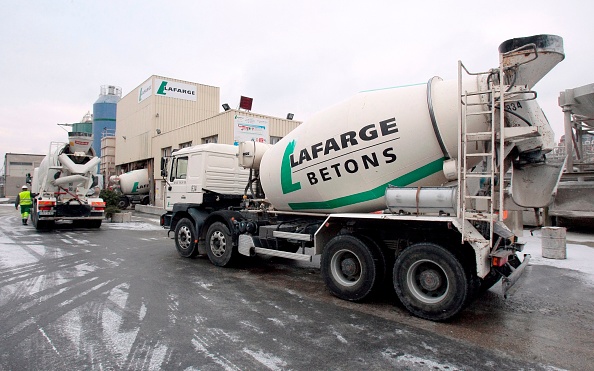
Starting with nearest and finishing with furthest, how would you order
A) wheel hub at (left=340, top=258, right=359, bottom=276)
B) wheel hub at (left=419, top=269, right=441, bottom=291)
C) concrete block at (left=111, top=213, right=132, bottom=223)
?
wheel hub at (left=419, top=269, right=441, bottom=291) → wheel hub at (left=340, top=258, right=359, bottom=276) → concrete block at (left=111, top=213, right=132, bottom=223)

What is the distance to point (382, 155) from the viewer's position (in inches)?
218

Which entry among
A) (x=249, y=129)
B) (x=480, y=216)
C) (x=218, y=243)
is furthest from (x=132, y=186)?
(x=480, y=216)

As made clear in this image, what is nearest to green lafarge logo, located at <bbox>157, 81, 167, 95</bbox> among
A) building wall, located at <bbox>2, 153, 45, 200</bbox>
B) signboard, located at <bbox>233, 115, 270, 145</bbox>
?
signboard, located at <bbox>233, 115, 270, 145</bbox>

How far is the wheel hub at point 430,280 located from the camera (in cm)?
489

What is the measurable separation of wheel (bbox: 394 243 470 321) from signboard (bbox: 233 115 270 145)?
Answer: 15.2 metres

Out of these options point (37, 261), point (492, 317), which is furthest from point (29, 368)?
point (37, 261)

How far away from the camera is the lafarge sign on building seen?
27.8 m

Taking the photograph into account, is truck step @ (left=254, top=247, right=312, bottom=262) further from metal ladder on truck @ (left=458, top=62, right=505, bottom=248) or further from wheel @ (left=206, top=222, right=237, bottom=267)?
metal ladder on truck @ (left=458, top=62, right=505, bottom=248)

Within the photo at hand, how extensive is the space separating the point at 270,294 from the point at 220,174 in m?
3.82

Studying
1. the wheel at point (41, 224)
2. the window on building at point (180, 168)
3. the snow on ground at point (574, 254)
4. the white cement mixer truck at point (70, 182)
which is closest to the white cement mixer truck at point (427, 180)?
the window on building at point (180, 168)

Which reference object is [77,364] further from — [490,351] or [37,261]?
[37,261]

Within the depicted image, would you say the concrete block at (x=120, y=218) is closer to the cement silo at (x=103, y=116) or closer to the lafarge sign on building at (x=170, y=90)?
the lafarge sign on building at (x=170, y=90)

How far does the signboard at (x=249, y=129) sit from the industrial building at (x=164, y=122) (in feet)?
0.28

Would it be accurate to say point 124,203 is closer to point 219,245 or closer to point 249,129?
point 249,129
